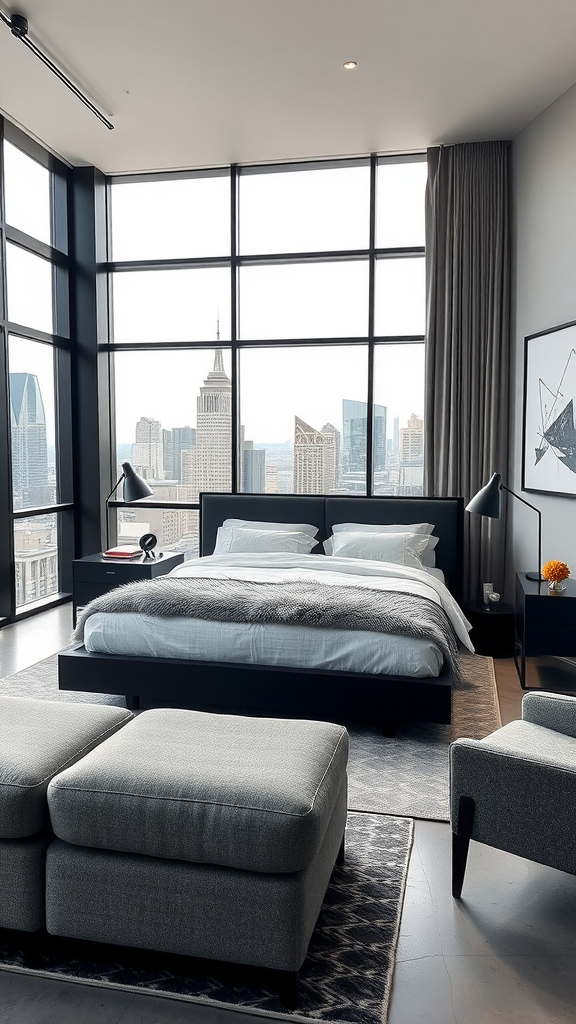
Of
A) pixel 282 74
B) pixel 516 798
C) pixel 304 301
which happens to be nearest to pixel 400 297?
pixel 304 301

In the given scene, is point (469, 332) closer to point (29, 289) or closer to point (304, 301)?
point (304, 301)

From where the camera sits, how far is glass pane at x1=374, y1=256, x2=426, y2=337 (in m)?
5.45

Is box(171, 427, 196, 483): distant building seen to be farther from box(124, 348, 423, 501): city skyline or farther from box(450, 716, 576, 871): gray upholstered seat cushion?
box(450, 716, 576, 871): gray upholstered seat cushion

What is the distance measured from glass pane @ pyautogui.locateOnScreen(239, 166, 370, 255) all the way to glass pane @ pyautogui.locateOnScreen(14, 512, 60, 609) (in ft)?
8.54

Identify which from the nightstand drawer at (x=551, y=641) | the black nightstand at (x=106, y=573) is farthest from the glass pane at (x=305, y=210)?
the nightstand drawer at (x=551, y=641)

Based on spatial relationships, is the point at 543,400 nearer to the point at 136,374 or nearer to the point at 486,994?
the point at 136,374

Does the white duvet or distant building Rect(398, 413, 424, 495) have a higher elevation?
distant building Rect(398, 413, 424, 495)

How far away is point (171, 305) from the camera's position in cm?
588

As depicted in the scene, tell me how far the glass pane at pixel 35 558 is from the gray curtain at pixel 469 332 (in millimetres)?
2937

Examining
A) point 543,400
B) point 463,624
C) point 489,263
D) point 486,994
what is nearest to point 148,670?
point 463,624

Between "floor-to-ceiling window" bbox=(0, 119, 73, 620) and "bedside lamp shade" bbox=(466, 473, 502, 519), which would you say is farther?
"floor-to-ceiling window" bbox=(0, 119, 73, 620)

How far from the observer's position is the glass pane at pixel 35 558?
539 cm

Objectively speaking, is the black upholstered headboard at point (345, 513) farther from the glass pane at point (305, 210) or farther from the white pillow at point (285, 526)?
the glass pane at point (305, 210)

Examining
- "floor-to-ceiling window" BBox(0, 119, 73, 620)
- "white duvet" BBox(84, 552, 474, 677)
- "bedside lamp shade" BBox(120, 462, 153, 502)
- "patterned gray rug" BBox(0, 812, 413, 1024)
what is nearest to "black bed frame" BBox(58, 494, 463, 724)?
"white duvet" BBox(84, 552, 474, 677)
